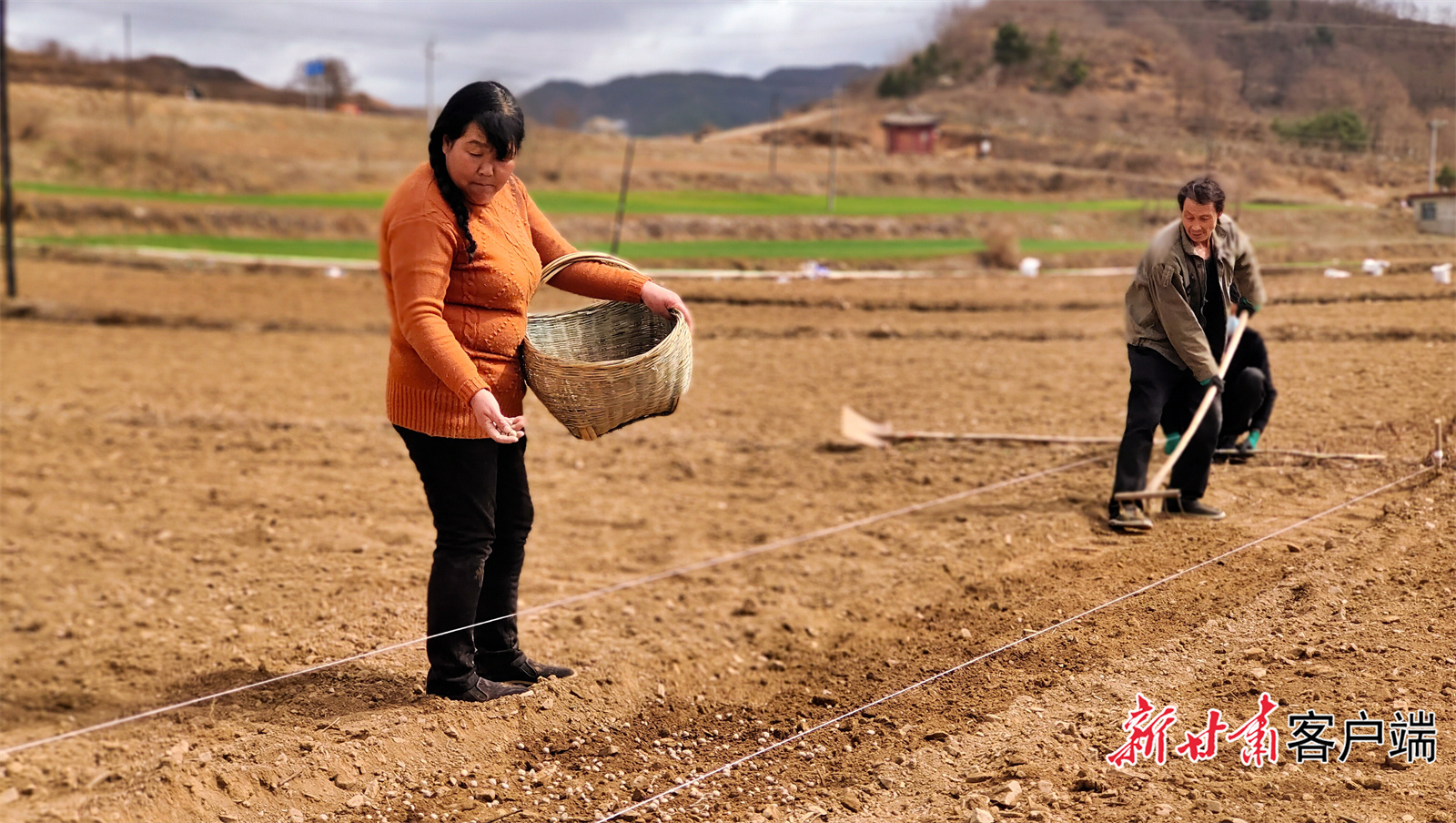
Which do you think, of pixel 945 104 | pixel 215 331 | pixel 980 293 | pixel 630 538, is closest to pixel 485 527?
pixel 630 538

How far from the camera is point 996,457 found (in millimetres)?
7598

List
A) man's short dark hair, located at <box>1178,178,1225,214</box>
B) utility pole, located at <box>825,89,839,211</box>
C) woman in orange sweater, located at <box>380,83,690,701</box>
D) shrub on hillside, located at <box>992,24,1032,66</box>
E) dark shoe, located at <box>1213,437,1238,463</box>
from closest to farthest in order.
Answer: man's short dark hair, located at <box>1178,178,1225,214</box> < woman in orange sweater, located at <box>380,83,690,701</box> < dark shoe, located at <box>1213,437,1238,463</box> < shrub on hillside, located at <box>992,24,1032,66</box> < utility pole, located at <box>825,89,839,211</box>

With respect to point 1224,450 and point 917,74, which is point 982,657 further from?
point 917,74

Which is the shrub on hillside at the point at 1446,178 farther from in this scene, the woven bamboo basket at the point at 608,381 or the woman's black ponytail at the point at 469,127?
the woman's black ponytail at the point at 469,127

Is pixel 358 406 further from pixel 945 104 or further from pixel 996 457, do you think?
pixel 945 104

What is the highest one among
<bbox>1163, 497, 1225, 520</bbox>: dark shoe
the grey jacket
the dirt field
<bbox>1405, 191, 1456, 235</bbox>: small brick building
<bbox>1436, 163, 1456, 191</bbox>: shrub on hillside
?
<bbox>1436, 163, 1456, 191</bbox>: shrub on hillside

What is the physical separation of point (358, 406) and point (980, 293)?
9.83 m

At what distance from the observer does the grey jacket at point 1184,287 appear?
3.49 m

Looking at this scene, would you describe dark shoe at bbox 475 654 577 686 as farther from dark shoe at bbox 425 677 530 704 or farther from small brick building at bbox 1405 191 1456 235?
small brick building at bbox 1405 191 1456 235

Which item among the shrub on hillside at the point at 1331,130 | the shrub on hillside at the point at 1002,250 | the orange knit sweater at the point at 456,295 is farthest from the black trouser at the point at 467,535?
the shrub on hillside at the point at 1002,250

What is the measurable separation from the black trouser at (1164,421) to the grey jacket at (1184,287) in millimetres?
137

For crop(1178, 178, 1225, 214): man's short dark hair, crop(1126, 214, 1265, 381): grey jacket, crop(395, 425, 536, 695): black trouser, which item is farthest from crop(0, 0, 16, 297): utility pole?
crop(1178, 178, 1225, 214): man's short dark hair

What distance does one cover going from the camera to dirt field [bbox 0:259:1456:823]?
342 cm

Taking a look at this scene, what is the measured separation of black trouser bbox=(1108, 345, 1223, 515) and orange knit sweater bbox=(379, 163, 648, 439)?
1.77 meters
